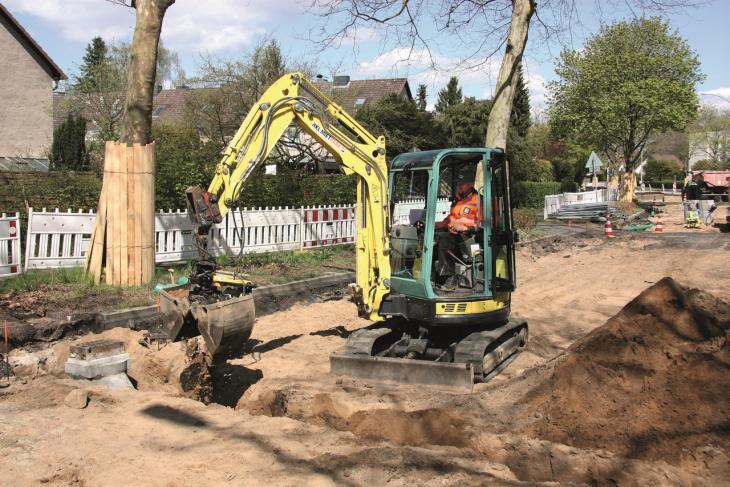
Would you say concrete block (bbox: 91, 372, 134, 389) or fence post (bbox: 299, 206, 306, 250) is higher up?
fence post (bbox: 299, 206, 306, 250)

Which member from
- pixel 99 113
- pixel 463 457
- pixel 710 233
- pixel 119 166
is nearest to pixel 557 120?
pixel 710 233

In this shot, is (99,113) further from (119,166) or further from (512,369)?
(512,369)

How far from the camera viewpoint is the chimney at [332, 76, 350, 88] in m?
28.0

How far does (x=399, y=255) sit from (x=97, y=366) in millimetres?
3468

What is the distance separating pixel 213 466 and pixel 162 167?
10.3m

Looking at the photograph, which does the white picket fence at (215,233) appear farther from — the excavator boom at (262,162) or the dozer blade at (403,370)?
the dozer blade at (403,370)

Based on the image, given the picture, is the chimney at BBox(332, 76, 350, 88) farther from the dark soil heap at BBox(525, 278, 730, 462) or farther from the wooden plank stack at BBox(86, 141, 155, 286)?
the dark soil heap at BBox(525, 278, 730, 462)

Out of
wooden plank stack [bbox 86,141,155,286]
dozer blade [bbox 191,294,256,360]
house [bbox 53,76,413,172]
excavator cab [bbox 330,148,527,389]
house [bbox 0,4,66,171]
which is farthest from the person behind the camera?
house [bbox 0,4,66,171]

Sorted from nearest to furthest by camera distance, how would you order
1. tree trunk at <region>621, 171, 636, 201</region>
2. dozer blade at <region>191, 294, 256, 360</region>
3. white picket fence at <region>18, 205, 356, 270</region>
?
dozer blade at <region>191, 294, 256, 360</region> < white picket fence at <region>18, 205, 356, 270</region> < tree trunk at <region>621, 171, 636, 201</region>

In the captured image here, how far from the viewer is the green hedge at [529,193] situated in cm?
3362

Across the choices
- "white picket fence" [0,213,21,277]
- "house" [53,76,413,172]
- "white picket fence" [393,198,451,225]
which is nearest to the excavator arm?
"white picket fence" [393,198,451,225]

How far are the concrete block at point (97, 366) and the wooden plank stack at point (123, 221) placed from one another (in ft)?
11.2

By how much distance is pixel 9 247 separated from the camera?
10.1 m

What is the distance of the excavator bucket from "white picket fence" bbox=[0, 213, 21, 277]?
4.97 m
